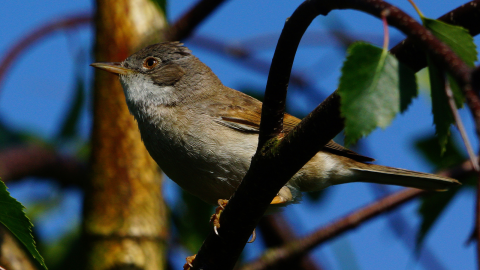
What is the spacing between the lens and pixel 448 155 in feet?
16.6

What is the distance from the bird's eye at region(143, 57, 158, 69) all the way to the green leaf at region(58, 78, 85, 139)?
1186 millimetres

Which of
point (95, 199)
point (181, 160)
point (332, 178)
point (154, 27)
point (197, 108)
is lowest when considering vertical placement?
point (95, 199)

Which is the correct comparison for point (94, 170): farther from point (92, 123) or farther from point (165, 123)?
point (165, 123)

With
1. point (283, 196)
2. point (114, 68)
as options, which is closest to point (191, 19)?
point (114, 68)

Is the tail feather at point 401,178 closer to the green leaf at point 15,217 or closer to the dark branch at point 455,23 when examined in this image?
the dark branch at point 455,23

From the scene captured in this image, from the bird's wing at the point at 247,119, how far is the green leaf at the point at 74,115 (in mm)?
2225

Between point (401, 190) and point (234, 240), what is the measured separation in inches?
97.7

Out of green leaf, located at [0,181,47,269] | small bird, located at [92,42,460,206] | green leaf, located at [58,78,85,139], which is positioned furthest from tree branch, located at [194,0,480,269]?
green leaf, located at [58,78,85,139]

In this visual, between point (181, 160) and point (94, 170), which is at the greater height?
point (181, 160)

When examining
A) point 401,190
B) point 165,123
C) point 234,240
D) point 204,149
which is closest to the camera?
point 234,240

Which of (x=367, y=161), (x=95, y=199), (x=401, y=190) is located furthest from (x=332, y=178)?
(x=95, y=199)

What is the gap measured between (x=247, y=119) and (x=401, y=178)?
1442 mm

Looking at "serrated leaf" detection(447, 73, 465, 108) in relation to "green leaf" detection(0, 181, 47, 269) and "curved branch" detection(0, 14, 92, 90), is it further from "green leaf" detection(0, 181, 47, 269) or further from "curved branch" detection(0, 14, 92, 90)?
"curved branch" detection(0, 14, 92, 90)

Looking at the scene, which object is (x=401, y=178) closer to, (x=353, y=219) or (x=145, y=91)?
(x=353, y=219)
